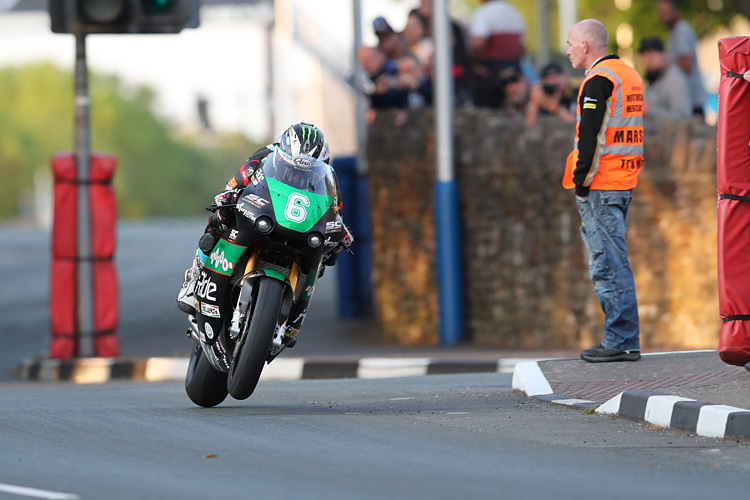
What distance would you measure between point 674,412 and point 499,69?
8386 mm

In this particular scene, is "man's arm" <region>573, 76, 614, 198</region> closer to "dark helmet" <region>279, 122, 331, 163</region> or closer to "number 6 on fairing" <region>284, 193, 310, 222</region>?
"dark helmet" <region>279, 122, 331, 163</region>

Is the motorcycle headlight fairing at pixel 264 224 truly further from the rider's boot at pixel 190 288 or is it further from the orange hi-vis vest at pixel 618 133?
the orange hi-vis vest at pixel 618 133

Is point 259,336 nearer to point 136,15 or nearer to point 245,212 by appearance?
point 245,212

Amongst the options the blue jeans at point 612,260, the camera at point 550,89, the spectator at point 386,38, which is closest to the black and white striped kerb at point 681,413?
the blue jeans at point 612,260

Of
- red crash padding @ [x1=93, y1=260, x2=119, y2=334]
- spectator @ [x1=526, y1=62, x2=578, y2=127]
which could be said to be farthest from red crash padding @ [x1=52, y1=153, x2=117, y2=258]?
spectator @ [x1=526, y1=62, x2=578, y2=127]

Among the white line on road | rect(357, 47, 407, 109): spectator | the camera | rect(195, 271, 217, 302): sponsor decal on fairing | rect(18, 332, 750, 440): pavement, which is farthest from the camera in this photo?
rect(357, 47, 407, 109): spectator

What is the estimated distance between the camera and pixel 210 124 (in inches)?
2773

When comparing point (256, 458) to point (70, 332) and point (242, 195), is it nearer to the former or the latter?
point (242, 195)

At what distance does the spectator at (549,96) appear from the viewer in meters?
14.8

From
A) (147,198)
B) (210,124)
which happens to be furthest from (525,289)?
(147,198)

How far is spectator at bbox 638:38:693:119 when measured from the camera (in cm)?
1417

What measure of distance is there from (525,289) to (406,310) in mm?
1888

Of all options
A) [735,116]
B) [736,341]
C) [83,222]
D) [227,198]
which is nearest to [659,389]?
[736,341]

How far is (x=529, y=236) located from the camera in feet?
49.3
